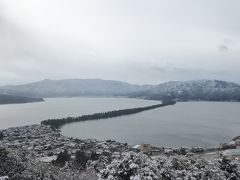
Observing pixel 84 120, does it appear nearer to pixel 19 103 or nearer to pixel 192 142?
pixel 192 142

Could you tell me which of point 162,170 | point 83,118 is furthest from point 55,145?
point 83,118

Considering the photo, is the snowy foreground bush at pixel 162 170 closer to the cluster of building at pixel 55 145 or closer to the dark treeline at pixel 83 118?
the cluster of building at pixel 55 145

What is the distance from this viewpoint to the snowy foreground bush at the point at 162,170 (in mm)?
10750

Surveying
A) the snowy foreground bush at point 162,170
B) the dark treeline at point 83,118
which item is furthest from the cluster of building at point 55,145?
the snowy foreground bush at point 162,170

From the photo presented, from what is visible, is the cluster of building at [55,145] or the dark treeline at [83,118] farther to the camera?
the dark treeline at [83,118]

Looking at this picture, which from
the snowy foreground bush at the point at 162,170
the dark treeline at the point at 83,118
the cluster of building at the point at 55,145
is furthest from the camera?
the dark treeline at the point at 83,118

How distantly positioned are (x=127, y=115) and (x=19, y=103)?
65893mm

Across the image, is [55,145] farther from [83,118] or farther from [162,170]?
Result: [83,118]

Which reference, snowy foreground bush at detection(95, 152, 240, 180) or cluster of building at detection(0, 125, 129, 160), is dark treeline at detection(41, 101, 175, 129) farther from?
snowy foreground bush at detection(95, 152, 240, 180)

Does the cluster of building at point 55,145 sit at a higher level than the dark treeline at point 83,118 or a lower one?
lower

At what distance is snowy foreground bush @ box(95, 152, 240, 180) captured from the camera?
35.3 feet

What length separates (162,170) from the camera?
37.0 ft

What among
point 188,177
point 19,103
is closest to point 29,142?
point 188,177

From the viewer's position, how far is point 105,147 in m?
35.2
